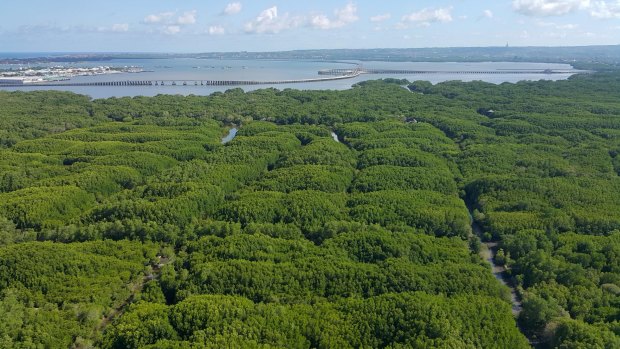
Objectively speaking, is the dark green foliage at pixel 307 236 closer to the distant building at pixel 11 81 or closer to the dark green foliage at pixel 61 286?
the dark green foliage at pixel 61 286

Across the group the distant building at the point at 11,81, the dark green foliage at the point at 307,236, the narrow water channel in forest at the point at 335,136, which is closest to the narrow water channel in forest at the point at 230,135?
the dark green foliage at the point at 307,236

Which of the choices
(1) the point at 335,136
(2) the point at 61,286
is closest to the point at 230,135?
(1) the point at 335,136

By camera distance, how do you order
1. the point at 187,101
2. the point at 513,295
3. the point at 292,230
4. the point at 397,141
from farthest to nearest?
1. the point at 187,101
2. the point at 397,141
3. the point at 292,230
4. the point at 513,295

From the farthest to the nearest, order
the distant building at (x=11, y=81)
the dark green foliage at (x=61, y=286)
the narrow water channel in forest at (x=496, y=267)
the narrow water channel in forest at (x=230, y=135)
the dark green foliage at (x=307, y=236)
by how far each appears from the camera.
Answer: the distant building at (x=11, y=81), the narrow water channel in forest at (x=230, y=135), the narrow water channel in forest at (x=496, y=267), the dark green foliage at (x=307, y=236), the dark green foliage at (x=61, y=286)

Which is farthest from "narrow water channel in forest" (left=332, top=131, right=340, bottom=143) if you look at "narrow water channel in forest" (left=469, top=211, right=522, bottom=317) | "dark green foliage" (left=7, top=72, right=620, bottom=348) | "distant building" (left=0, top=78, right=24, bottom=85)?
"distant building" (left=0, top=78, right=24, bottom=85)

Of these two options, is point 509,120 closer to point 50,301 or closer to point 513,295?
point 513,295

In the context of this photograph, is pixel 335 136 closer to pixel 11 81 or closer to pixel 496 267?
pixel 496 267

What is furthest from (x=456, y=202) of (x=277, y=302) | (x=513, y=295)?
(x=277, y=302)

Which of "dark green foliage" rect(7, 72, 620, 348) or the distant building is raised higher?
the distant building

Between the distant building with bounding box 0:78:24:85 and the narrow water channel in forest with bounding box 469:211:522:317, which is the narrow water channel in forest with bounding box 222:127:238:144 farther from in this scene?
the distant building with bounding box 0:78:24:85

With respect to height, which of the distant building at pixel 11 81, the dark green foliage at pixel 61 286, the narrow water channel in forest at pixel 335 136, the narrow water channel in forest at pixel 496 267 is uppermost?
the distant building at pixel 11 81

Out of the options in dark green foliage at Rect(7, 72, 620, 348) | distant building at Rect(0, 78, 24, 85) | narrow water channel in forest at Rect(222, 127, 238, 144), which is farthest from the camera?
distant building at Rect(0, 78, 24, 85)
